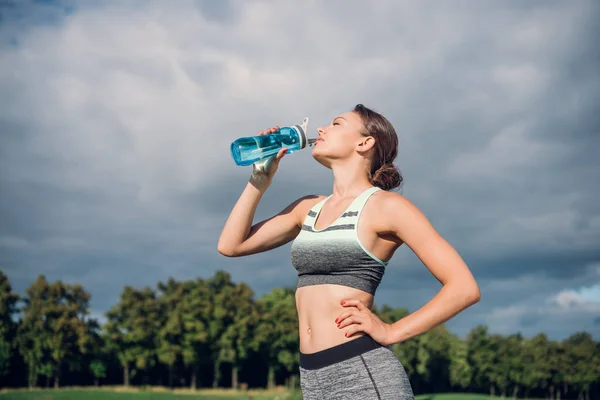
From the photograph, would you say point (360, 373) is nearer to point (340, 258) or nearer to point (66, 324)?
point (340, 258)

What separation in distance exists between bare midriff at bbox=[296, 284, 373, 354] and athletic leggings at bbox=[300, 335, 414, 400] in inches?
2.0

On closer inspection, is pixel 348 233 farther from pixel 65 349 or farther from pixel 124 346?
pixel 124 346

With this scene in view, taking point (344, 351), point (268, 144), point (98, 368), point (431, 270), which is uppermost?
point (98, 368)

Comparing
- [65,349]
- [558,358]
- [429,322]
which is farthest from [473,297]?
[558,358]

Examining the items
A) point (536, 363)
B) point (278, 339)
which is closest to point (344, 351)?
point (278, 339)

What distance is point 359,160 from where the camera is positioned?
164 inches

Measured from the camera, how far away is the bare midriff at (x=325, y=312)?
359 centimetres

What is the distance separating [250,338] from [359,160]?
6092cm

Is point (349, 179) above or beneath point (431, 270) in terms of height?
above

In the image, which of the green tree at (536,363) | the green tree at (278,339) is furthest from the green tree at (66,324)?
the green tree at (536,363)

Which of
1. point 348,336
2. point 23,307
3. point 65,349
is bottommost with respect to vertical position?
point 348,336

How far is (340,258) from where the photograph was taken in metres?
3.63

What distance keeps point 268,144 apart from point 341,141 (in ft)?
2.35

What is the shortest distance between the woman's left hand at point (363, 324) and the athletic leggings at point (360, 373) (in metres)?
0.07
